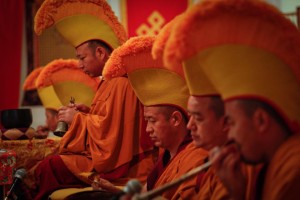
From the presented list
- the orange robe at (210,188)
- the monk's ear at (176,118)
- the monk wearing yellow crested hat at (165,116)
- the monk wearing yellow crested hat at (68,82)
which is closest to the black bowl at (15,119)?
→ the monk wearing yellow crested hat at (68,82)

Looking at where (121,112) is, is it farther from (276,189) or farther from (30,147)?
(276,189)

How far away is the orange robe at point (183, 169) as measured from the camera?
2.35 metres

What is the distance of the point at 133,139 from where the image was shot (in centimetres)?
362

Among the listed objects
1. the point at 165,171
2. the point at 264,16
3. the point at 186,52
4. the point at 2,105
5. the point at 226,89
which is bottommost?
the point at 2,105

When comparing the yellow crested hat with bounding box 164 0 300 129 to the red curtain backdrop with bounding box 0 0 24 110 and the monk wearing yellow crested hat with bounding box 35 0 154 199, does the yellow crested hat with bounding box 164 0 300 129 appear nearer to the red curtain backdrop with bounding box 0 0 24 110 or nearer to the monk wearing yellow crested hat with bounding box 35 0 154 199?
the monk wearing yellow crested hat with bounding box 35 0 154 199

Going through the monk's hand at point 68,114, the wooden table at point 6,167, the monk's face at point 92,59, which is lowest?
the wooden table at point 6,167

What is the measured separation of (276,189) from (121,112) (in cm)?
208

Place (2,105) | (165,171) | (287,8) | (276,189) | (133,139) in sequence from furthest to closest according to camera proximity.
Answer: (2,105), (287,8), (133,139), (165,171), (276,189)

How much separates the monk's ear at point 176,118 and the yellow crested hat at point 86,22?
1375 millimetres

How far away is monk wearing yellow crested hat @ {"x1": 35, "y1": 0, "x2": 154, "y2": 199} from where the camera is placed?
3.60m

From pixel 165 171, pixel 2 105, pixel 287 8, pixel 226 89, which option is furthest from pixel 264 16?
pixel 2 105

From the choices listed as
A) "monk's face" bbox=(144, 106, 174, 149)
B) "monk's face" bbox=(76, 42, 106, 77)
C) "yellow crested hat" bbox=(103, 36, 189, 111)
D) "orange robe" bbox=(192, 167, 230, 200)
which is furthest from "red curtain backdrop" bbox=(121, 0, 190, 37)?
"orange robe" bbox=(192, 167, 230, 200)

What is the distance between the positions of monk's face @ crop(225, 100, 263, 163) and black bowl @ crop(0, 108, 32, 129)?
109 inches

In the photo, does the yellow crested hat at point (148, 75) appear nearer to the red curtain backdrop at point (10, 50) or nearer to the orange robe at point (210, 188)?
the orange robe at point (210, 188)
